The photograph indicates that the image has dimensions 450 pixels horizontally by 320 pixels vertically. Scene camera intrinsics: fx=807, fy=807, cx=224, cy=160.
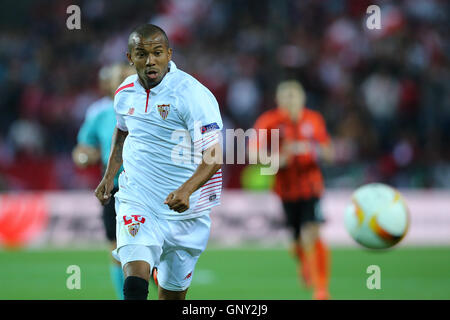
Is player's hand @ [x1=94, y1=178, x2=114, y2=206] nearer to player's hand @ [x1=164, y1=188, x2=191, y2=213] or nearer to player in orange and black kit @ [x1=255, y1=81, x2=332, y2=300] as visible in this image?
player's hand @ [x1=164, y1=188, x2=191, y2=213]

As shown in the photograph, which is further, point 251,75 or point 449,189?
point 251,75

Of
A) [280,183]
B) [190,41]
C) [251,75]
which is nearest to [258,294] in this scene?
[280,183]

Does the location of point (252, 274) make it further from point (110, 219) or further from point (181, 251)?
point (181, 251)

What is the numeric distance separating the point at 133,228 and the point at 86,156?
8.37 ft

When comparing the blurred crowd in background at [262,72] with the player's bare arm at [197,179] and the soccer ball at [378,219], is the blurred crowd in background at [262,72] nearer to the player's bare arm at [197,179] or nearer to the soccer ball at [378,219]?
the soccer ball at [378,219]

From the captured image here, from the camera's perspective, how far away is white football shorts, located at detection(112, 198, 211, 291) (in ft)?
18.0

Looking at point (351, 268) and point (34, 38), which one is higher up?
point (34, 38)

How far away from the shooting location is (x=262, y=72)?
18438 millimetres

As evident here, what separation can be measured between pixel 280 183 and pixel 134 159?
5167 mm

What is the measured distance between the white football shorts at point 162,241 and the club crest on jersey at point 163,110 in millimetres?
655

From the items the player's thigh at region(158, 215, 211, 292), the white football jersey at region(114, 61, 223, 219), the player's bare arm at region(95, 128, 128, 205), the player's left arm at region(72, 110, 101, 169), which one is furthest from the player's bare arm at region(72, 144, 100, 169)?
the player's thigh at region(158, 215, 211, 292)

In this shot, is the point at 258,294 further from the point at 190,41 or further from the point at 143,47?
the point at 190,41
